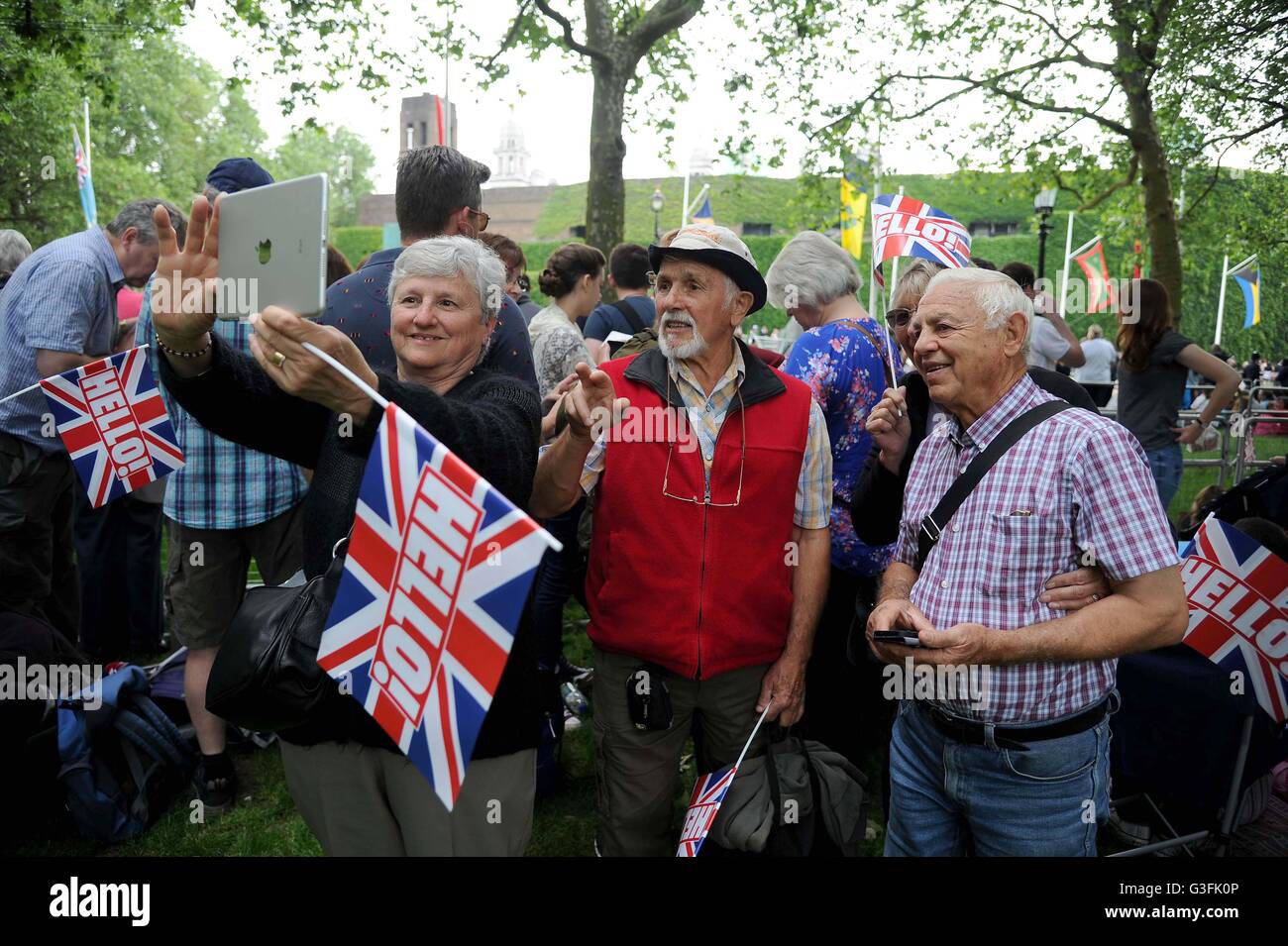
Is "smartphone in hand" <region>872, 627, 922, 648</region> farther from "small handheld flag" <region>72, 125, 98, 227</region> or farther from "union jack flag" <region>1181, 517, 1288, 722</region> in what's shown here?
"small handheld flag" <region>72, 125, 98, 227</region>

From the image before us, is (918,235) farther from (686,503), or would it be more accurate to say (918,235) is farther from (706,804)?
(706,804)

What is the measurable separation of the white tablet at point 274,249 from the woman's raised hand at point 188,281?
0.13 feet

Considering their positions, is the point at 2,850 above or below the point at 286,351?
below

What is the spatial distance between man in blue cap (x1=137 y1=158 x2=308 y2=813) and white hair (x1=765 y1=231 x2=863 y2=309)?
7.11 feet

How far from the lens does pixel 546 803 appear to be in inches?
160

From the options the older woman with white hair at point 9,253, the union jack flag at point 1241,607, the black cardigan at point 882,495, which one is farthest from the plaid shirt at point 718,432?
the older woman with white hair at point 9,253

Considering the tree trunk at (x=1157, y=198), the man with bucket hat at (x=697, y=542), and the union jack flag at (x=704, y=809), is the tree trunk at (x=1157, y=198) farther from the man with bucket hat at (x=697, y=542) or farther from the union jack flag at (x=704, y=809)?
the union jack flag at (x=704, y=809)

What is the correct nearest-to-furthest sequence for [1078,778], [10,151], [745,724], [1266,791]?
[1078,778]
[745,724]
[1266,791]
[10,151]

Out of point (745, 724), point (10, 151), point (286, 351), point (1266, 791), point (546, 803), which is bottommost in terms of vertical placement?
point (546, 803)

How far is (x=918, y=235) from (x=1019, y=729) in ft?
7.59

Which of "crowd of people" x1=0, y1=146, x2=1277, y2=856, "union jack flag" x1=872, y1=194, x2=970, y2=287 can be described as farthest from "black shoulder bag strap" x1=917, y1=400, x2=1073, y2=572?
"union jack flag" x1=872, y1=194, x2=970, y2=287
